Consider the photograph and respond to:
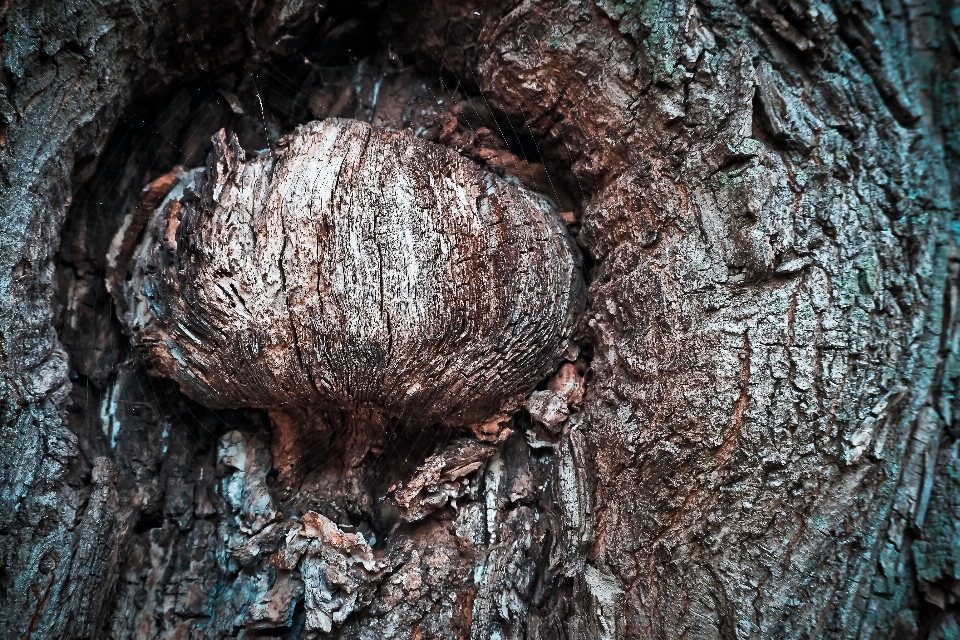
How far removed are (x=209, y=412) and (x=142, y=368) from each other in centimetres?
20

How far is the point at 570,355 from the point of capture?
1432 mm

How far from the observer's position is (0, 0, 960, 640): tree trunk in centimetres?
113

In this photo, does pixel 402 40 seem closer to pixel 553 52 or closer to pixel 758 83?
pixel 553 52

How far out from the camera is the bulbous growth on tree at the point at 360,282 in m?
1.33

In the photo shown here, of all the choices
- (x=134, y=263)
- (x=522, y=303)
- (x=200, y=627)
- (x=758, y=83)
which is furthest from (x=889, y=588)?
(x=134, y=263)

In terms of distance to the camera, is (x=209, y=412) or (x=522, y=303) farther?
(x=209, y=412)

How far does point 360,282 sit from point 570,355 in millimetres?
513

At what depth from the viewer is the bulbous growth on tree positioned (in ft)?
4.35

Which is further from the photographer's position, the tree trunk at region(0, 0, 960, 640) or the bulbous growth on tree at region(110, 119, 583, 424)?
the bulbous growth on tree at region(110, 119, 583, 424)

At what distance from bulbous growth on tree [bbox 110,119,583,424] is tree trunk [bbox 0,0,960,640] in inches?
4.4

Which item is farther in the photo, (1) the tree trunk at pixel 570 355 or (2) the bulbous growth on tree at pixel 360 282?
(2) the bulbous growth on tree at pixel 360 282

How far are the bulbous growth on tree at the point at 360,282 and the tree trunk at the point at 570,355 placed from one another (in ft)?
0.37

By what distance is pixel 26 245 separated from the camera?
1.34m

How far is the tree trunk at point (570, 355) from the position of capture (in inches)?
44.6
